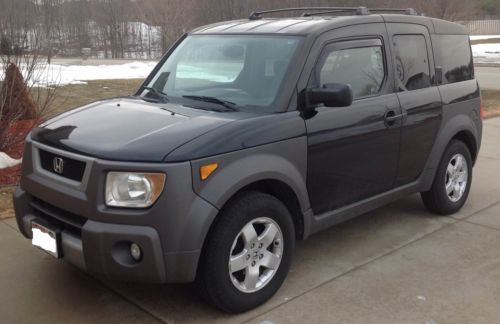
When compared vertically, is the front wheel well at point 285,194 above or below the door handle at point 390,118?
below

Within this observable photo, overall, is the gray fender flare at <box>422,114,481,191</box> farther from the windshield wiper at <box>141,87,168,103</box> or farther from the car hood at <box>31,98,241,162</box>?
the windshield wiper at <box>141,87,168,103</box>

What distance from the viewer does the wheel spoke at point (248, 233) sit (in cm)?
335

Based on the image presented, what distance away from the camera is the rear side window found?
506cm

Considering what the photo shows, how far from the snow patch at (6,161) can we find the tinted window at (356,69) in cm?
401

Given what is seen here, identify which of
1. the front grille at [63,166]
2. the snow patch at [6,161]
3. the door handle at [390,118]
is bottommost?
the snow patch at [6,161]

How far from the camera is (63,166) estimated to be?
333 cm

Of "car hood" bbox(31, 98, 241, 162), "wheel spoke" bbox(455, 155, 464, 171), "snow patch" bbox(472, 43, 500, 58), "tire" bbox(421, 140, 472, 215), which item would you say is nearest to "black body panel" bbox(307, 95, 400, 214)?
"car hood" bbox(31, 98, 241, 162)

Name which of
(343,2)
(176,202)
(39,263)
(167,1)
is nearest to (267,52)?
(176,202)

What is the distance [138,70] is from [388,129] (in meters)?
18.7

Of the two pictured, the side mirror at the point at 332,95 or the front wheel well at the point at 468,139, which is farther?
the front wheel well at the point at 468,139

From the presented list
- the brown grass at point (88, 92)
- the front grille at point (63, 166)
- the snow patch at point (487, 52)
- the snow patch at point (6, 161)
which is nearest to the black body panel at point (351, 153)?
the front grille at point (63, 166)

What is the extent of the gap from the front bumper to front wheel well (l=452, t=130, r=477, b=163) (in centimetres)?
312

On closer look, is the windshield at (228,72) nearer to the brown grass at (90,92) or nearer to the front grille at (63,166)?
the front grille at (63,166)

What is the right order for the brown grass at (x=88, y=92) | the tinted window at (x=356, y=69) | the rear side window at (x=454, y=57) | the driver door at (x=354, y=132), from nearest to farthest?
the driver door at (x=354, y=132) → the tinted window at (x=356, y=69) → the rear side window at (x=454, y=57) → the brown grass at (x=88, y=92)
